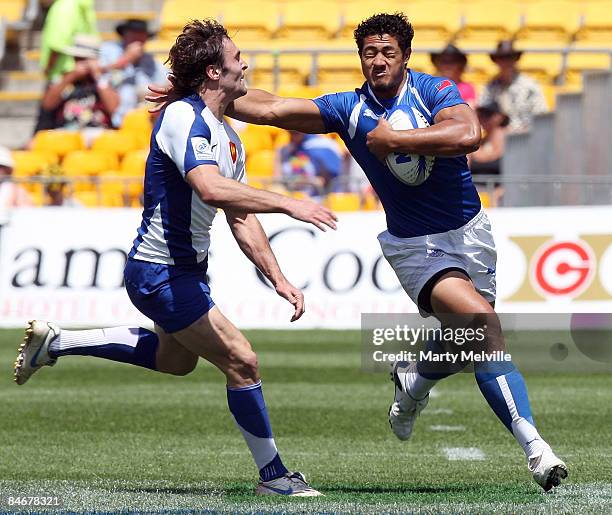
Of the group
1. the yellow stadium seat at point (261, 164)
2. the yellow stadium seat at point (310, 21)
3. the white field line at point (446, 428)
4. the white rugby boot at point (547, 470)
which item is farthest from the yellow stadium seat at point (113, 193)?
the white rugby boot at point (547, 470)

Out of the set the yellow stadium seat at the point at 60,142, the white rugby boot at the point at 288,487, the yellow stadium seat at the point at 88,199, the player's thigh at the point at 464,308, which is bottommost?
the white rugby boot at the point at 288,487

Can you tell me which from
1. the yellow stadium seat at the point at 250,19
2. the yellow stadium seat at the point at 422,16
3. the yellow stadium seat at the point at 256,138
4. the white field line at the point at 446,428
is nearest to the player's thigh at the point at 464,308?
the white field line at the point at 446,428

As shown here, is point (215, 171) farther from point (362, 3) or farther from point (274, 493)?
point (362, 3)

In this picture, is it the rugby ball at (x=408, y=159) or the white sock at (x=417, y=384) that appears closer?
the rugby ball at (x=408, y=159)

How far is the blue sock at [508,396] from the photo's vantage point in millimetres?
6926

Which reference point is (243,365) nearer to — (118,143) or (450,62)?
(450,62)

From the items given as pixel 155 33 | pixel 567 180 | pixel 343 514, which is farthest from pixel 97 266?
pixel 343 514

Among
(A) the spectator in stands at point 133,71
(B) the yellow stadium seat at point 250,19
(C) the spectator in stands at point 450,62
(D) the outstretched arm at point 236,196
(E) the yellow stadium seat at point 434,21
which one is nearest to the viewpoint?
(D) the outstretched arm at point 236,196

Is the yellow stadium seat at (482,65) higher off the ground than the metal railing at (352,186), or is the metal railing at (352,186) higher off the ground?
the yellow stadium seat at (482,65)

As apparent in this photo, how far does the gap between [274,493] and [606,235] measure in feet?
27.7

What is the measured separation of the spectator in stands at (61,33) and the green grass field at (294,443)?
314 inches

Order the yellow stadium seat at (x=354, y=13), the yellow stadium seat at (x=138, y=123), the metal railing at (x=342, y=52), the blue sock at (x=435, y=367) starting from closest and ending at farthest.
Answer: the blue sock at (x=435, y=367), the yellow stadium seat at (x=138, y=123), the metal railing at (x=342, y=52), the yellow stadium seat at (x=354, y=13)

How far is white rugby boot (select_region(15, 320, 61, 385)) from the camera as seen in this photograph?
25.2ft

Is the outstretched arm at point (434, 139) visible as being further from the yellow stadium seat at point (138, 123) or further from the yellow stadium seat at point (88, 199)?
the yellow stadium seat at point (138, 123)
